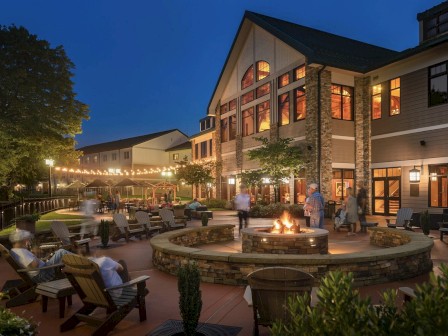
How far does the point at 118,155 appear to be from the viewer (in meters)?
58.8

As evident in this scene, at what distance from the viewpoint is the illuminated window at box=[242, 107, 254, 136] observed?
95.7ft

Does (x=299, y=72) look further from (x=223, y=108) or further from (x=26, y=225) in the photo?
(x=26, y=225)

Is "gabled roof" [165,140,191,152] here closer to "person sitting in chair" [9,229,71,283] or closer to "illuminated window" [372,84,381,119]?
"illuminated window" [372,84,381,119]

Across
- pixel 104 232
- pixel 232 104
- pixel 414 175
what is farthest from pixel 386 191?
pixel 104 232

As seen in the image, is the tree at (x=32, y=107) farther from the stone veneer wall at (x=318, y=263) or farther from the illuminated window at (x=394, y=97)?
the illuminated window at (x=394, y=97)

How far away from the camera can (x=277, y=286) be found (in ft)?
14.4

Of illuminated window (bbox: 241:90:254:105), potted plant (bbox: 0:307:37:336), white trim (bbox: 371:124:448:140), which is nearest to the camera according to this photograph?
potted plant (bbox: 0:307:37:336)

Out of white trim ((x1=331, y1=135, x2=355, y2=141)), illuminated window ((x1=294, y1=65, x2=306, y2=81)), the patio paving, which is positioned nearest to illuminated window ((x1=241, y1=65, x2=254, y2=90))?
illuminated window ((x1=294, y1=65, x2=306, y2=81))

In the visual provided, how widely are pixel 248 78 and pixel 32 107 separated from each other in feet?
50.0

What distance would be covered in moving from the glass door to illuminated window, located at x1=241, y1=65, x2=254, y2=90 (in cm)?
1169

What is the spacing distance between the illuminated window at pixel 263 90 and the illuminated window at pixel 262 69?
658 mm

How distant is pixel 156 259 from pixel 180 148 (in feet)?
154

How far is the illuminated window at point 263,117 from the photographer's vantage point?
89.0 ft

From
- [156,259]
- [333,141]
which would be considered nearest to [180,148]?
[333,141]
